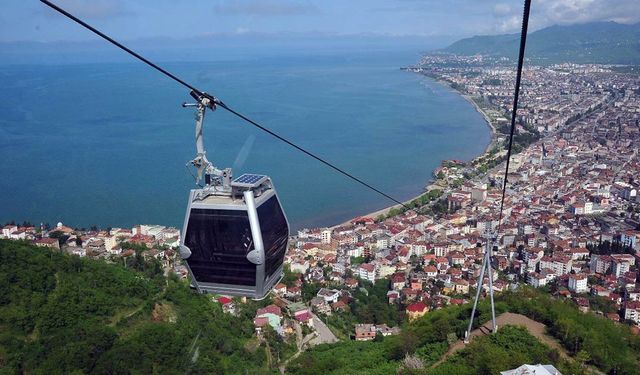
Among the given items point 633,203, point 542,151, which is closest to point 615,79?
point 542,151

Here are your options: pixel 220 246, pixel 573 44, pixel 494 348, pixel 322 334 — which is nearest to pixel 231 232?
pixel 220 246

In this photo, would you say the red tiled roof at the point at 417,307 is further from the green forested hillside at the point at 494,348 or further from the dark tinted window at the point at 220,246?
the dark tinted window at the point at 220,246

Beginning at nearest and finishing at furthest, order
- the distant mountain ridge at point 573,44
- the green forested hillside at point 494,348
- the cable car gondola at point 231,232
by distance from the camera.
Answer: the cable car gondola at point 231,232 → the green forested hillside at point 494,348 → the distant mountain ridge at point 573,44

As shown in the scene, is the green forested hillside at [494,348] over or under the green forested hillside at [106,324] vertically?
over

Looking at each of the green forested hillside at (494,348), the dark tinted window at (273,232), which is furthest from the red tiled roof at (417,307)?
the dark tinted window at (273,232)

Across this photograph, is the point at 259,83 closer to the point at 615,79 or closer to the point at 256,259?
the point at 615,79

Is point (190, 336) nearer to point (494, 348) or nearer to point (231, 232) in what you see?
point (494, 348)
